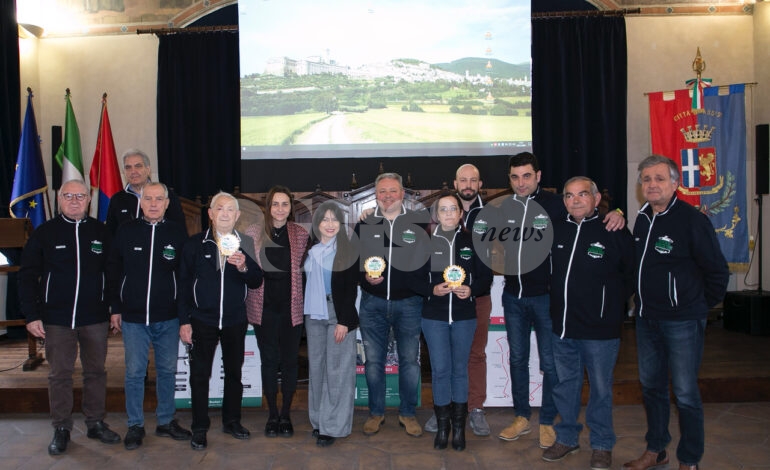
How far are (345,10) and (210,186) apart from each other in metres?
2.84

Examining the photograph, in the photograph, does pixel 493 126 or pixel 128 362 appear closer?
pixel 128 362

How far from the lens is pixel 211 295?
11.2ft

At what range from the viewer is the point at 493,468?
10.5ft

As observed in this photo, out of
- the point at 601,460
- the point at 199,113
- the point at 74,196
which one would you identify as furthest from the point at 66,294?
the point at 199,113

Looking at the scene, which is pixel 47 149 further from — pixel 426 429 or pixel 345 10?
pixel 426 429

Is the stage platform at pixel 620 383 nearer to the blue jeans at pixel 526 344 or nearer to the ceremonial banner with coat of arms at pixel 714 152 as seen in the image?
the blue jeans at pixel 526 344

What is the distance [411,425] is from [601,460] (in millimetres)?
1154

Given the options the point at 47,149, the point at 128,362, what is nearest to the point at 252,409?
the point at 128,362

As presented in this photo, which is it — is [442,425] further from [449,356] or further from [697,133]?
[697,133]

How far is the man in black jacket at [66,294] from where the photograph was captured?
11.4 feet

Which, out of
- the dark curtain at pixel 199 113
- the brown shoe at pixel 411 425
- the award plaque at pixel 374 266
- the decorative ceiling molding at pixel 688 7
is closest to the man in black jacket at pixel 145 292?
the award plaque at pixel 374 266

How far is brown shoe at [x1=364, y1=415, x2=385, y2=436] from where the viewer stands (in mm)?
3732

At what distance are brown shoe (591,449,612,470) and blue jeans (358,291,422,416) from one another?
3.66ft

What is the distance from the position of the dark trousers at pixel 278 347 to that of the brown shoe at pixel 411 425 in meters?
0.75
